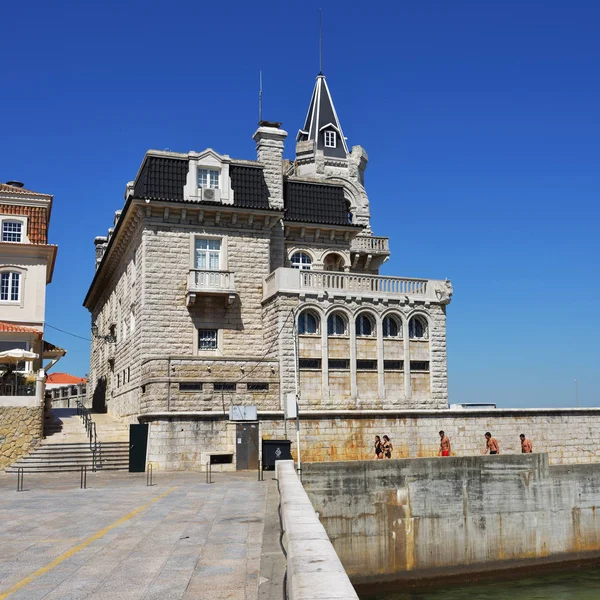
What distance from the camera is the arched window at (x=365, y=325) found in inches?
1293

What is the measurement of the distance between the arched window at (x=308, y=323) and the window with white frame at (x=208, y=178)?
7.50 metres

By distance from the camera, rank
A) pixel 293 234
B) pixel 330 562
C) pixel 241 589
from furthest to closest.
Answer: pixel 293 234 → pixel 241 589 → pixel 330 562

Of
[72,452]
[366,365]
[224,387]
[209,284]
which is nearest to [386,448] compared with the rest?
[366,365]

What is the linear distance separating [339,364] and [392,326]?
3466 millimetres

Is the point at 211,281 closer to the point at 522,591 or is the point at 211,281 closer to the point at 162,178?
the point at 162,178

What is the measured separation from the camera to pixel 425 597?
21797 millimetres

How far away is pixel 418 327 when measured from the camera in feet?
112

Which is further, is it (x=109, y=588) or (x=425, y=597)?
(x=425, y=597)

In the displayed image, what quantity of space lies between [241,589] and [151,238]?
26.6 metres

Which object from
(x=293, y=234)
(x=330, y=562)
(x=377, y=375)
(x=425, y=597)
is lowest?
(x=425, y=597)

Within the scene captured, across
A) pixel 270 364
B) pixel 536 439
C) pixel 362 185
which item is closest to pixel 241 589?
pixel 270 364

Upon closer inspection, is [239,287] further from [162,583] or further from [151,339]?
Answer: [162,583]

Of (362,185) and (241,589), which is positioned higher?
(362,185)

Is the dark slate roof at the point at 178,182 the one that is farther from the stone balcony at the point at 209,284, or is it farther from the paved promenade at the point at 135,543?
Answer: the paved promenade at the point at 135,543
